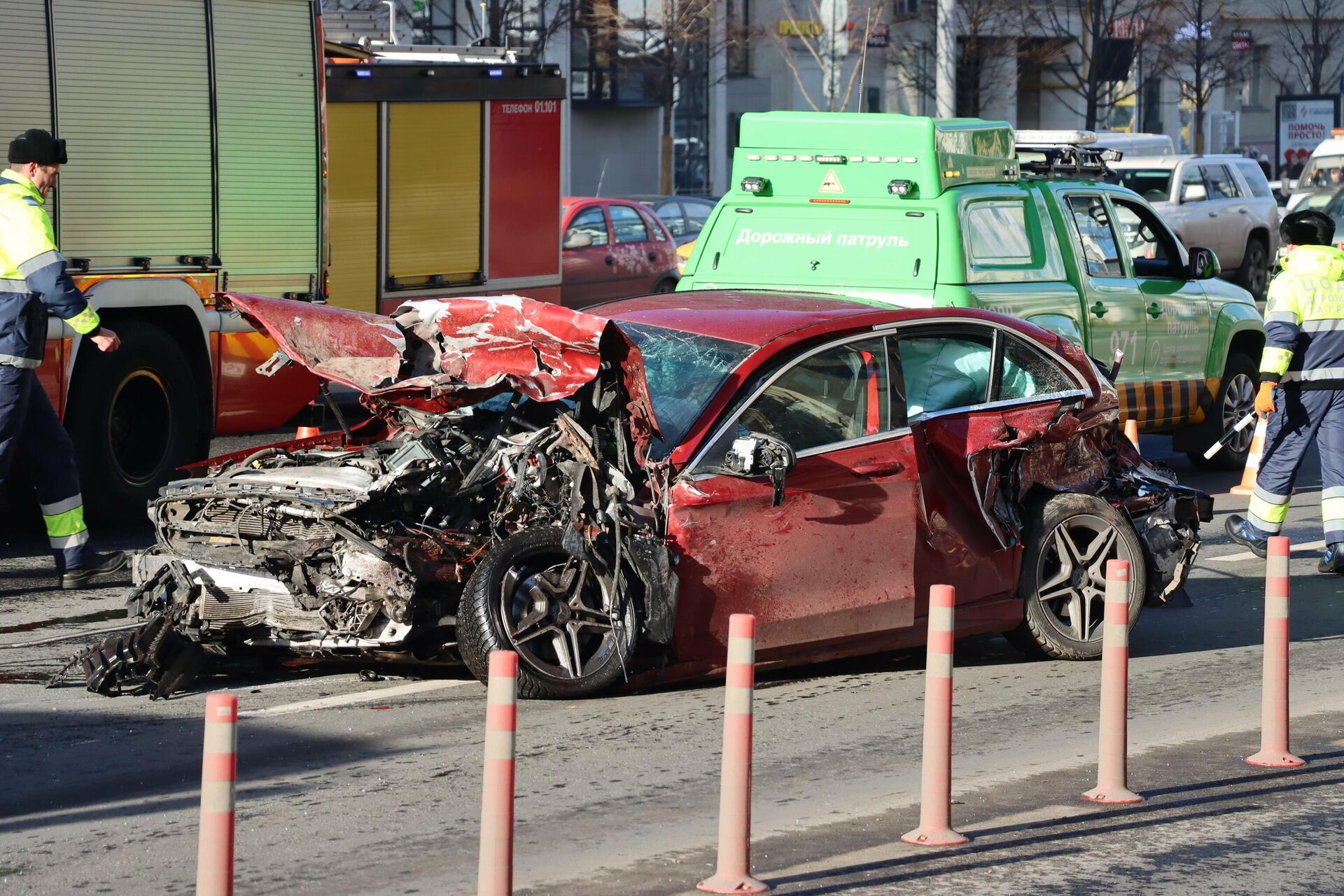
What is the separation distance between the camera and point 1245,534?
35.7ft

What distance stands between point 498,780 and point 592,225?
1759cm

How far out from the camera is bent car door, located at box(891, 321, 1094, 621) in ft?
25.7

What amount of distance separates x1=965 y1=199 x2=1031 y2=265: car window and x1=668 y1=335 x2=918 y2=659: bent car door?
385cm

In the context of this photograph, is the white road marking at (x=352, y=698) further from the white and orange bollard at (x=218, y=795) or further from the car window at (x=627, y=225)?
the car window at (x=627, y=225)

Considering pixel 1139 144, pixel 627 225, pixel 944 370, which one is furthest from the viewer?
pixel 1139 144

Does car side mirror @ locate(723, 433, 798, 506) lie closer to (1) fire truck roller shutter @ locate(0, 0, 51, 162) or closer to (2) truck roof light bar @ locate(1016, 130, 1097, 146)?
(1) fire truck roller shutter @ locate(0, 0, 51, 162)

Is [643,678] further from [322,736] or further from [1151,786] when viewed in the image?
[1151,786]

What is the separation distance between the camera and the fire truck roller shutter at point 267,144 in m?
11.7

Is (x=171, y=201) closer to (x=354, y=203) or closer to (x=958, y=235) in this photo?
(x=354, y=203)

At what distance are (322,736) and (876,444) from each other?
7.99 feet

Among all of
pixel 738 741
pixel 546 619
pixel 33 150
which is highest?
pixel 33 150

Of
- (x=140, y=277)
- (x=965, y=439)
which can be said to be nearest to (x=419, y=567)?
(x=965, y=439)

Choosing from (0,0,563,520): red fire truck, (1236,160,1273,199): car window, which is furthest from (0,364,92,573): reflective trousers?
(1236,160,1273,199): car window

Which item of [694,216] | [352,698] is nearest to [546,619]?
[352,698]
